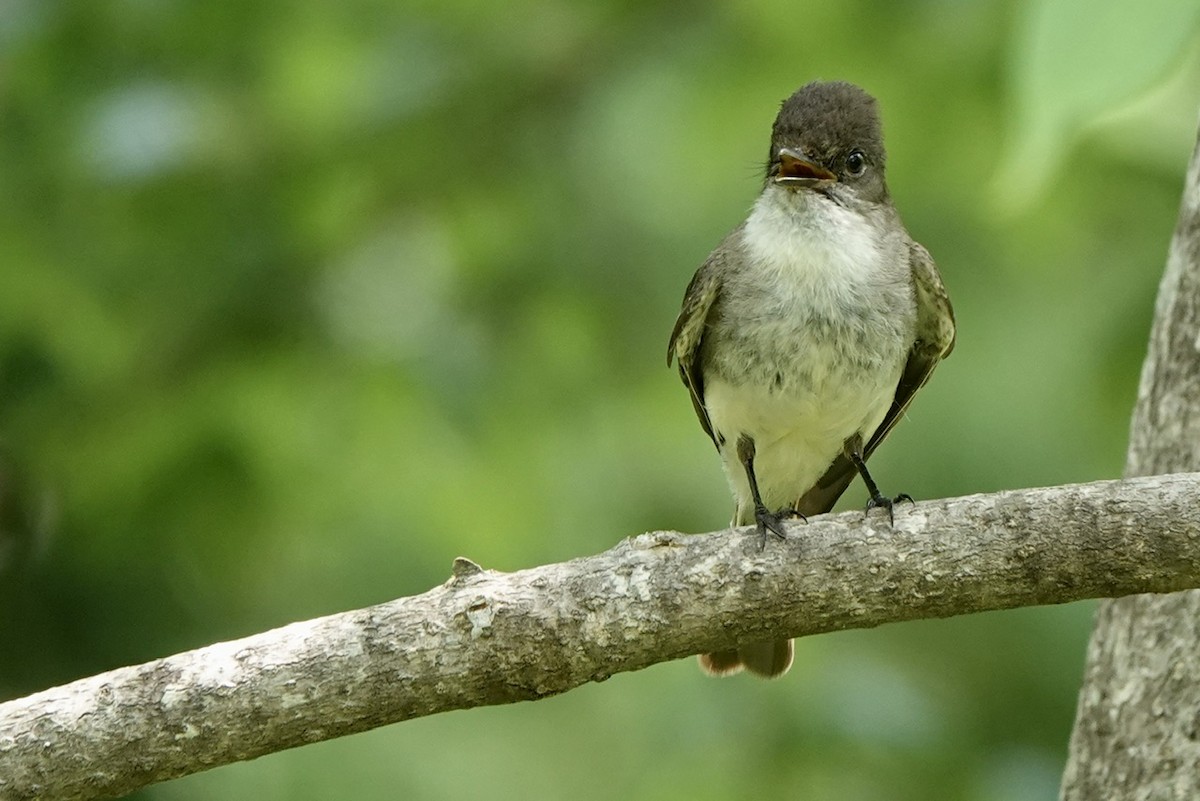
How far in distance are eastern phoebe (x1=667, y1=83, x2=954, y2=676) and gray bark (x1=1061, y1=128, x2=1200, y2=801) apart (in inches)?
26.6

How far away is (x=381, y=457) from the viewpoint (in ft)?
18.3

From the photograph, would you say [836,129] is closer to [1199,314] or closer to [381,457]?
[1199,314]

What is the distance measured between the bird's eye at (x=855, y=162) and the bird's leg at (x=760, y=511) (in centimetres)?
81

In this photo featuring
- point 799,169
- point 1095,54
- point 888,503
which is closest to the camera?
point 1095,54

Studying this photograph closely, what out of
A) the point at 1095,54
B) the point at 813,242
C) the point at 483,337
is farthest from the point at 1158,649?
the point at 483,337

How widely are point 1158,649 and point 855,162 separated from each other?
5.24 ft

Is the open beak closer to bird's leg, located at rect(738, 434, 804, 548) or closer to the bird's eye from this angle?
the bird's eye

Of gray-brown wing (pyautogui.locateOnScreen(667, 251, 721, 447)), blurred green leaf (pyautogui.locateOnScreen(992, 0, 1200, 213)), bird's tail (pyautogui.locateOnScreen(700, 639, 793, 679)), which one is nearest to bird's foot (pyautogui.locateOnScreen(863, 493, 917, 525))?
bird's tail (pyautogui.locateOnScreen(700, 639, 793, 679))

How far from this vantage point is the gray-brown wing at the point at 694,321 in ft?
14.5

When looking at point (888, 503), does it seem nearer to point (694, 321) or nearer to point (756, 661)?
point (756, 661)

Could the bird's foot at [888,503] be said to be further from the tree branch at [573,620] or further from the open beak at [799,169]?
the open beak at [799,169]

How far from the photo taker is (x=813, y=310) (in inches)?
165

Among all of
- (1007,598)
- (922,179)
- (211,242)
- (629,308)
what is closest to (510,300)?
(629,308)

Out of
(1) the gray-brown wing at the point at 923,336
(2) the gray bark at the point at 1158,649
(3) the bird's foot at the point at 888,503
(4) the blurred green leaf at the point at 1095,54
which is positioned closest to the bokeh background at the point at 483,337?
(1) the gray-brown wing at the point at 923,336
